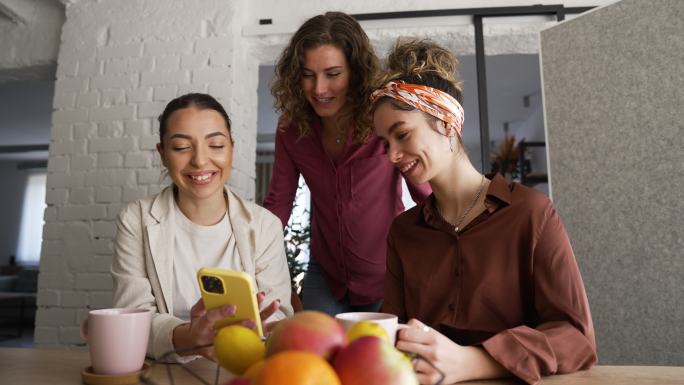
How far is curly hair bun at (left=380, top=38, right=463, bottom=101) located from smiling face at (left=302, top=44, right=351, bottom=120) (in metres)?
0.36

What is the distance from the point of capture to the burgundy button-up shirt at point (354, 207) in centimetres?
163

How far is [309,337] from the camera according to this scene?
0.45 meters

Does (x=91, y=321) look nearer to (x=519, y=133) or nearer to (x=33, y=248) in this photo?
(x=519, y=133)

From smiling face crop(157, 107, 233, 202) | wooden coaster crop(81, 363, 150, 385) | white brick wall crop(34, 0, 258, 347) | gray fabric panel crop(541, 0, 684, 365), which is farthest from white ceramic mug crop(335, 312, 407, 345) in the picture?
white brick wall crop(34, 0, 258, 347)

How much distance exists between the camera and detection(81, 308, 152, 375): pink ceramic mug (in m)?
0.73

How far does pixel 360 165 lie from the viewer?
64.4 inches

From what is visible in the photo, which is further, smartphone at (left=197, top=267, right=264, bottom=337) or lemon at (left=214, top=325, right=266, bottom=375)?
smartphone at (left=197, top=267, right=264, bottom=337)

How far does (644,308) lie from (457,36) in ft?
5.15

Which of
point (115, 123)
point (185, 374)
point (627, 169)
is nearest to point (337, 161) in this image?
point (185, 374)

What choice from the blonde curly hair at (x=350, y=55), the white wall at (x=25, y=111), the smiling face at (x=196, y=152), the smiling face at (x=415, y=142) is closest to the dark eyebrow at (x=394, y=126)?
the smiling face at (x=415, y=142)

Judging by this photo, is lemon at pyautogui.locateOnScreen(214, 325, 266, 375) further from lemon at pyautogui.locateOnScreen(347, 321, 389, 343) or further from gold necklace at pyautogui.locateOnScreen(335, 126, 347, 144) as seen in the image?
gold necklace at pyautogui.locateOnScreen(335, 126, 347, 144)

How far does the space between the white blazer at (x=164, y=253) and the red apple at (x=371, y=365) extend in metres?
0.81

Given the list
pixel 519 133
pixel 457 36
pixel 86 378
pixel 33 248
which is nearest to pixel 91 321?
pixel 86 378

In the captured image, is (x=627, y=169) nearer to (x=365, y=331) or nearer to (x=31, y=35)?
(x=365, y=331)
